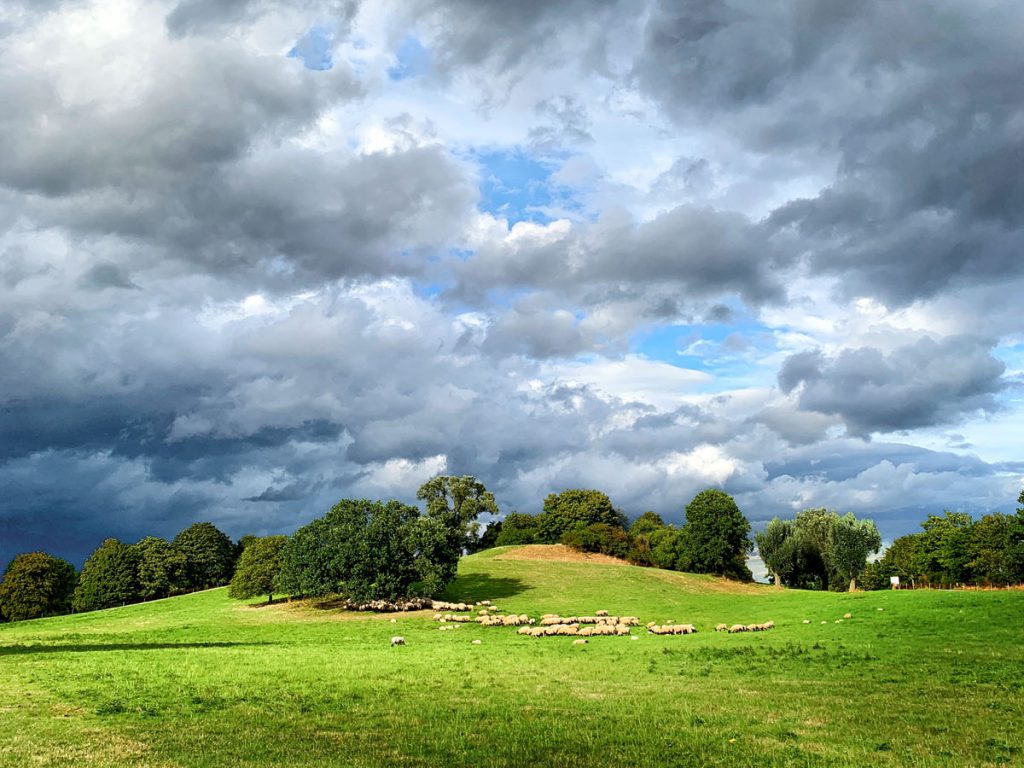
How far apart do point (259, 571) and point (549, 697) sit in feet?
248

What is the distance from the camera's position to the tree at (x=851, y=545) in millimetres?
109000

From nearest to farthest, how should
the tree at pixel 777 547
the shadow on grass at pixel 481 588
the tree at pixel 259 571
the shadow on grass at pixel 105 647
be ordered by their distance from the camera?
the shadow on grass at pixel 105 647 → the shadow on grass at pixel 481 588 → the tree at pixel 259 571 → the tree at pixel 777 547

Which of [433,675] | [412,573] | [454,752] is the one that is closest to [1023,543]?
[412,573]

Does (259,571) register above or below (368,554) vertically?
below

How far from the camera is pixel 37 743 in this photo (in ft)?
63.3

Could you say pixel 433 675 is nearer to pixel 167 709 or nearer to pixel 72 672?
pixel 167 709

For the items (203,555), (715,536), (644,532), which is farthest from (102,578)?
(644,532)

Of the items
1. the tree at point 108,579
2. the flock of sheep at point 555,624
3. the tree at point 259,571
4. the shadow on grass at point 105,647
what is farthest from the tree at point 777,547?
the tree at point 108,579

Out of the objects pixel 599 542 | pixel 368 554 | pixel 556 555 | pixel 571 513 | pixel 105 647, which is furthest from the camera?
pixel 571 513

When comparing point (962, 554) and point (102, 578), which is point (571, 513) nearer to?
point (962, 554)

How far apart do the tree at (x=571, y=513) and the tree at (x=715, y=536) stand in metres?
36.0

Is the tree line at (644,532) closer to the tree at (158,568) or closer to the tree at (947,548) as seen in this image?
the tree at (947,548)

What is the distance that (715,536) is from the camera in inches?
4702

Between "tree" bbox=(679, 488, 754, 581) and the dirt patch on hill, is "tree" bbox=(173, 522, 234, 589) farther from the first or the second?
"tree" bbox=(679, 488, 754, 581)
